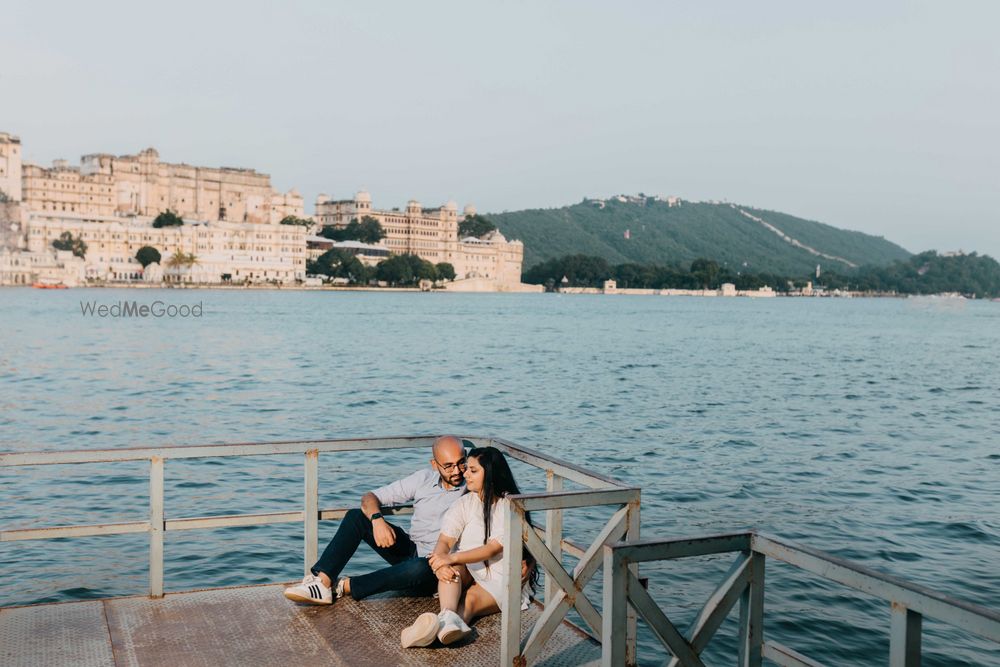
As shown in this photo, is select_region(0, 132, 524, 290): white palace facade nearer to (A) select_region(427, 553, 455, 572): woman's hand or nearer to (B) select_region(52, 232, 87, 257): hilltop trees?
(B) select_region(52, 232, 87, 257): hilltop trees

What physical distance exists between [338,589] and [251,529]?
762cm

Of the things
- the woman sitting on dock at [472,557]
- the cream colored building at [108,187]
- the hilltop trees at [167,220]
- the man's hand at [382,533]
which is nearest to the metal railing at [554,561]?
the woman sitting on dock at [472,557]

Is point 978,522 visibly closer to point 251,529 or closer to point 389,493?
point 251,529

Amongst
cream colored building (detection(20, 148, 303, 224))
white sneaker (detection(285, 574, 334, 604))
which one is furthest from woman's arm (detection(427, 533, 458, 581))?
cream colored building (detection(20, 148, 303, 224))

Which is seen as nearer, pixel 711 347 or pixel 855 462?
pixel 855 462

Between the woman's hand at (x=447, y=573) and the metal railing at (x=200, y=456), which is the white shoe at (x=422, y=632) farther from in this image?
the metal railing at (x=200, y=456)

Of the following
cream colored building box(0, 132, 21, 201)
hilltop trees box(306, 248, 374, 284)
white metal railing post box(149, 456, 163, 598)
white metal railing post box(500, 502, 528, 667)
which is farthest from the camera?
hilltop trees box(306, 248, 374, 284)

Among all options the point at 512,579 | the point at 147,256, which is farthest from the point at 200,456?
the point at 147,256

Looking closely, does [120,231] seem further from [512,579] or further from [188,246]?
[512,579]

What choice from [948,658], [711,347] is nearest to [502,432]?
[948,658]

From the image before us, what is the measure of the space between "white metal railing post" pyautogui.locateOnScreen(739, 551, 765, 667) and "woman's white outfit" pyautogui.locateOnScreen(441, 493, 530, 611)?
5.52 ft

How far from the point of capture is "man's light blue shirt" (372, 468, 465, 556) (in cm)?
726

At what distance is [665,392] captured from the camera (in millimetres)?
36500

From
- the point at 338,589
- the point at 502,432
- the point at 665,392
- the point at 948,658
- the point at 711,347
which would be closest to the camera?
the point at 338,589
